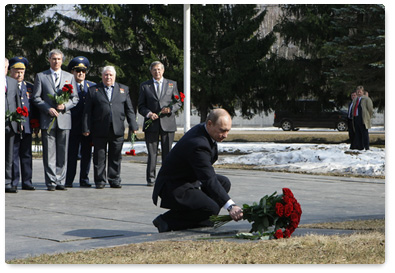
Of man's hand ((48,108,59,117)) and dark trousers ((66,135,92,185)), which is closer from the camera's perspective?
man's hand ((48,108,59,117))

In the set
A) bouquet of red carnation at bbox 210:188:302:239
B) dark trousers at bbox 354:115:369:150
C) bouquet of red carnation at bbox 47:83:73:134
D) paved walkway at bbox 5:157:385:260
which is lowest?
paved walkway at bbox 5:157:385:260

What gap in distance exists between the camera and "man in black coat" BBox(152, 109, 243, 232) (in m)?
6.70

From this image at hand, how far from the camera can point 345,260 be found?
541 cm

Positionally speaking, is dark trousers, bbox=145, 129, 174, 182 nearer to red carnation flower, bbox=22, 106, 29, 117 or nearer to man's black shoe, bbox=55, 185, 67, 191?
man's black shoe, bbox=55, 185, 67, 191

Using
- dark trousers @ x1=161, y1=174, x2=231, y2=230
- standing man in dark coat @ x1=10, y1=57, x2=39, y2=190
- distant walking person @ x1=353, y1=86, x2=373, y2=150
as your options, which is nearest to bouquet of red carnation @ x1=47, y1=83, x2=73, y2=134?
standing man in dark coat @ x1=10, y1=57, x2=39, y2=190

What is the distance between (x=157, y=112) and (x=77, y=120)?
1.32 metres

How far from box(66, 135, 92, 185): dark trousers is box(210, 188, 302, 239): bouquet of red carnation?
556 cm

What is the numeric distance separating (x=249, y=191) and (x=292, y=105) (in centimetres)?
2342

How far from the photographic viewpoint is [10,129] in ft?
34.9

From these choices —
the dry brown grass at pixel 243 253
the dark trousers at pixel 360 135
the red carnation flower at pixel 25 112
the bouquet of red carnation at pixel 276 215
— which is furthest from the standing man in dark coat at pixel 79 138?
the dark trousers at pixel 360 135

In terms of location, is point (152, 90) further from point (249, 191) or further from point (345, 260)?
point (345, 260)

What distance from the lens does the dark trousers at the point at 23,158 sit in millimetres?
10914

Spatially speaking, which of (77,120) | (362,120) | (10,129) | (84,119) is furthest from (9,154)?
(362,120)

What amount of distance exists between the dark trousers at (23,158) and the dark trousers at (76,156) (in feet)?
2.67
